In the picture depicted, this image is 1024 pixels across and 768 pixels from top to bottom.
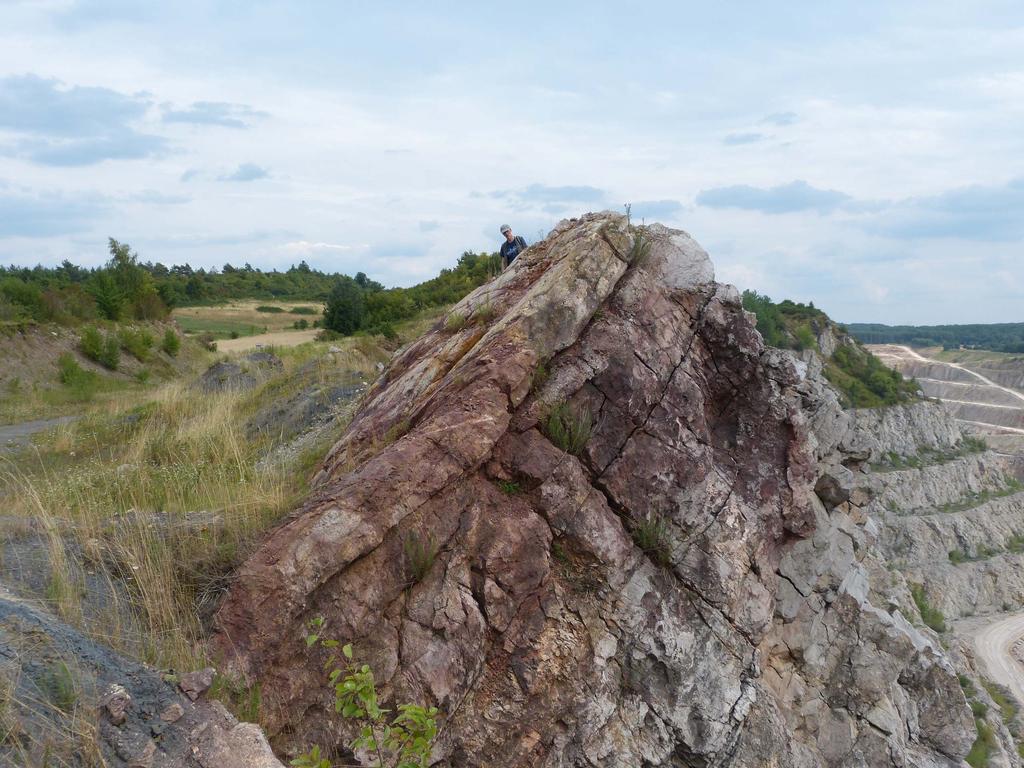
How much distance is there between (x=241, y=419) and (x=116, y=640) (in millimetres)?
8365

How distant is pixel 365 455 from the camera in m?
6.17

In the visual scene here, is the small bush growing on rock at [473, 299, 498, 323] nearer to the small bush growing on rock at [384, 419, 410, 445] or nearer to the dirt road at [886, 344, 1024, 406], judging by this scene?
the small bush growing on rock at [384, 419, 410, 445]

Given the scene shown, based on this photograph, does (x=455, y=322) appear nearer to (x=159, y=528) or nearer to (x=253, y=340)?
(x=159, y=528)

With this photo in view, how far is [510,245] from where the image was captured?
11344 mm

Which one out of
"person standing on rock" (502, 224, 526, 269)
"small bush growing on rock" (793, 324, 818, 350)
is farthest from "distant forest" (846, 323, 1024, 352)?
"person standing on rock" (502, 224, 526, 269)

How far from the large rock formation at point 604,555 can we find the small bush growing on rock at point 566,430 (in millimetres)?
24

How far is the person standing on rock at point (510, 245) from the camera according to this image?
11258 millimetres

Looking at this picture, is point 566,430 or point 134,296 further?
point 134,296

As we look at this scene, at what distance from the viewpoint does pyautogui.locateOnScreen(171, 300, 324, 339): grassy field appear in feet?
168

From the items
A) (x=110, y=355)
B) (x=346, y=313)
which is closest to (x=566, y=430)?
(x=110, y=355)

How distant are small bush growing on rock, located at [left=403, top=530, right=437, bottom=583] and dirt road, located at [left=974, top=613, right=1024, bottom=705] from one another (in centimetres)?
3848

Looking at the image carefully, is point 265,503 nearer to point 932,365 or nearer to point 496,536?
point 496,536

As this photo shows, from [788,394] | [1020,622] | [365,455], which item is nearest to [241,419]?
[365,455]

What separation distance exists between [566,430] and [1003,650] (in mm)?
47337
